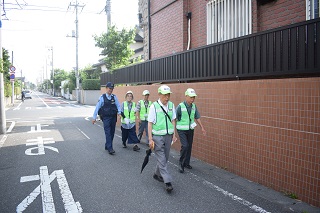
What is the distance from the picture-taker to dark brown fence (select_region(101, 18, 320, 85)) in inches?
189

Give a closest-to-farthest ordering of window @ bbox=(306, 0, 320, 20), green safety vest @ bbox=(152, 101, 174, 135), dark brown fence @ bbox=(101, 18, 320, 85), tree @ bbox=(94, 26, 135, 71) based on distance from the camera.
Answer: dark brown fence @ bbox=(101, 18, 320, 85) < green safety vest @ bbox=(152, 101, 174, 135) < window @ bbox=(306, 0, 320, 20) < tree @ bbox=(94, 26, 135, 71)

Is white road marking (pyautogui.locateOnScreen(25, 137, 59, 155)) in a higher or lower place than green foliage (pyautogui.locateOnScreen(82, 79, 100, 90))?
lower

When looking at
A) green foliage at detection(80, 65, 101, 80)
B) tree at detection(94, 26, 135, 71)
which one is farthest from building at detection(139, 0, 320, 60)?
green foliage at detection(80, 65, 101, 80)

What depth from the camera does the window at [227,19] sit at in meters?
8.66

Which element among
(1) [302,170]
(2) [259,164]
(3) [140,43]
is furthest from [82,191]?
(3) [140,43]

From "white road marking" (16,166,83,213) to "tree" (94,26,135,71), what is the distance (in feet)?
49.3

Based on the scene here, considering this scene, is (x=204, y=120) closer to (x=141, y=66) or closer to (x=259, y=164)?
(x=259, y=164)

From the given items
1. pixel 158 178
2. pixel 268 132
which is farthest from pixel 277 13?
pixel 158 178

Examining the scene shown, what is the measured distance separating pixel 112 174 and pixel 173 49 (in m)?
7.91

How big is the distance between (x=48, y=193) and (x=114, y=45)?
55.0 ft

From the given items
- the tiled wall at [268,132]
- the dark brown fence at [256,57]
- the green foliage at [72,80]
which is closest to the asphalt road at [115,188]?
the tiled wall at [268,132]

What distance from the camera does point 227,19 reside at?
9.41 m

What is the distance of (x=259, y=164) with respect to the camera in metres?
5.59

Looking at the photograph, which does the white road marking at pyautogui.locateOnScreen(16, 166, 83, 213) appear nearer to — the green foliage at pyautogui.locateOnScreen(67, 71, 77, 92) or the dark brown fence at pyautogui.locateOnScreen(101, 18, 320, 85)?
the dark brown fence at pyautogui.locateOnScreen(101, 18, 320, 85)
